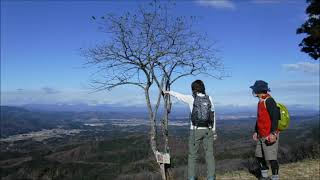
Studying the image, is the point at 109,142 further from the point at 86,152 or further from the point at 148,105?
the point at 148,105

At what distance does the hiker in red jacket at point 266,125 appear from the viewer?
7.11 m

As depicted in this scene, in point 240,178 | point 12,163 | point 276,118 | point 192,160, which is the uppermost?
point 276,118

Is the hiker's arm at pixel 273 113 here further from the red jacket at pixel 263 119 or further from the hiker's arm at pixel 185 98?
the hiker's arm at pixel 185 98

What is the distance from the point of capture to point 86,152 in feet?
343

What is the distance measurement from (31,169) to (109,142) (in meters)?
37.5

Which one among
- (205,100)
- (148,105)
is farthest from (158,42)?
(205,100)

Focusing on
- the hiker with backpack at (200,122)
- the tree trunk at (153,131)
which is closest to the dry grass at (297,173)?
the tree trunk at (153,131)

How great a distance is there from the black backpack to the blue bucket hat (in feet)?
2.72

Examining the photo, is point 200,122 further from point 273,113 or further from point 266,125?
point 273,113

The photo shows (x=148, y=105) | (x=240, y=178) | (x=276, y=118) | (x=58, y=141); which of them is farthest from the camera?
(x=58, y=141)

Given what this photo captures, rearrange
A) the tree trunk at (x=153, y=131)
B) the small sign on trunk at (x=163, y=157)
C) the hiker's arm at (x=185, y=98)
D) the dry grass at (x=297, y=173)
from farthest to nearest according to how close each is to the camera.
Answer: the dry grass at (x=297, y=173)
the tree trunk at (x=153, y=131)
the small sign on trunk at (x=163, y=157)
the hiker's arm at (x=185, y=98)

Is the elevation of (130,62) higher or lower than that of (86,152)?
higher

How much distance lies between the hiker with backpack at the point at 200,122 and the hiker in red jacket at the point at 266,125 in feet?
2.62

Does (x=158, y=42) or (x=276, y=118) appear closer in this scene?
(x=276, y=118)
